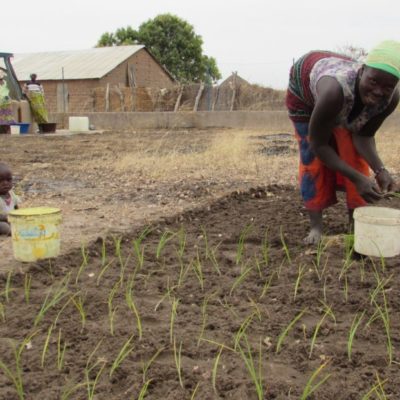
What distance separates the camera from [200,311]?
2.24 metres

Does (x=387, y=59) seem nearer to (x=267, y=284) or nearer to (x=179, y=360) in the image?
(x=267, y=284)

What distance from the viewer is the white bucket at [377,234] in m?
2.62

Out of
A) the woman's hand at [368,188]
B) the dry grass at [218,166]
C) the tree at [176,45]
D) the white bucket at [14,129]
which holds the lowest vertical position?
the dry grass at [218,166]

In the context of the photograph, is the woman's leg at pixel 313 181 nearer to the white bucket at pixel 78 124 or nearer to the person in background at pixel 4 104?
the person in background at pixel 4 104

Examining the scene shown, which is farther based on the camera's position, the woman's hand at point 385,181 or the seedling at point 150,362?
the woman's hand at point 385,181

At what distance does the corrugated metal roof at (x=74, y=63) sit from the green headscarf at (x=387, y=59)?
76.6 feet

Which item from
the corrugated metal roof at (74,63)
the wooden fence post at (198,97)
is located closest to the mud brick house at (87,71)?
the corrugated metal roof at (74,63)

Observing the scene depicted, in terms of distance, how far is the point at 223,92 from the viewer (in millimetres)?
16625

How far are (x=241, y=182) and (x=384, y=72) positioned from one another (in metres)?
3.11

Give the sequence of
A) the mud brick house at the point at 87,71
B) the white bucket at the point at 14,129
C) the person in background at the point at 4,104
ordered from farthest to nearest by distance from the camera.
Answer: the mud brick house at the point at 87,71 → the white bucket at the point at 14,129 → the person in background at the point at 4,104

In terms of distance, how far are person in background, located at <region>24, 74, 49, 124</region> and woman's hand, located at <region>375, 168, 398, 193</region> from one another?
34.4 feet

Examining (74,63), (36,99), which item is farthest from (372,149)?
(74,63)

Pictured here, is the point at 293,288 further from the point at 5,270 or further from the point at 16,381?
the point at 5,270

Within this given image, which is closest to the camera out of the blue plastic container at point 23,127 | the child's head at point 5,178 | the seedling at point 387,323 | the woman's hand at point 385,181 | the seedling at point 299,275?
the seedling at point 387,323
